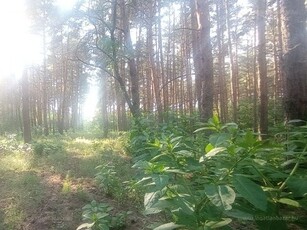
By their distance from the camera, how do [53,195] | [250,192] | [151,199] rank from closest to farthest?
[250,192] < [151,199] < [53,195]

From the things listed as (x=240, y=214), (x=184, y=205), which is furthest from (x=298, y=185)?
(x=184, y=205)

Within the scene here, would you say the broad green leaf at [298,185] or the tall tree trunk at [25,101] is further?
the tall tree trunk at [25,101]

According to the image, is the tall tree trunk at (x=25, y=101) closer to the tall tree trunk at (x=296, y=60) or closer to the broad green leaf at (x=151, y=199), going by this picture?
the tall tree trunk at (x=296, y=60)

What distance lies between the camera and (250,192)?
1526mm

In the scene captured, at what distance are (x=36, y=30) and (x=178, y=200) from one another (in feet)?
58.1

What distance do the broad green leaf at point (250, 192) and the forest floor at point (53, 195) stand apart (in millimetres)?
2627

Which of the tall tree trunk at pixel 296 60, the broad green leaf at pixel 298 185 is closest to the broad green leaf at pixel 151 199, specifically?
the broad green leaf at pixel 298 185

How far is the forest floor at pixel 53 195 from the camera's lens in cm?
437

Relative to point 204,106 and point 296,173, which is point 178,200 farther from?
point 204,106

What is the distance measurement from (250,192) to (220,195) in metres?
0.17

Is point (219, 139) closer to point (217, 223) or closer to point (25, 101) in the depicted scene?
point (217, 223)

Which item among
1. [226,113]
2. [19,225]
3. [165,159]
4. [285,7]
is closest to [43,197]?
[19,225]

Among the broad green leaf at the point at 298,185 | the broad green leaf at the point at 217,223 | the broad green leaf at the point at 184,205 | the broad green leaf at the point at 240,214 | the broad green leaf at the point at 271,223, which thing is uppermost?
the broad green leaf at the point at 298,185

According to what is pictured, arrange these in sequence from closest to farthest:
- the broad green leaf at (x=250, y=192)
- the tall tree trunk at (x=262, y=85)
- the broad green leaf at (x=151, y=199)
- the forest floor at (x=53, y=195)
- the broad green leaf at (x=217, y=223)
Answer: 1. the broad green leaf at (x=250, y=192)
2. the broad green leaf at (x=217, y=223)
3. the broad green leaf at (x=151, y=199)
4. the forest floor at (x=53, y=195)
5. the tall tree trunk at (x=262, y=85)
